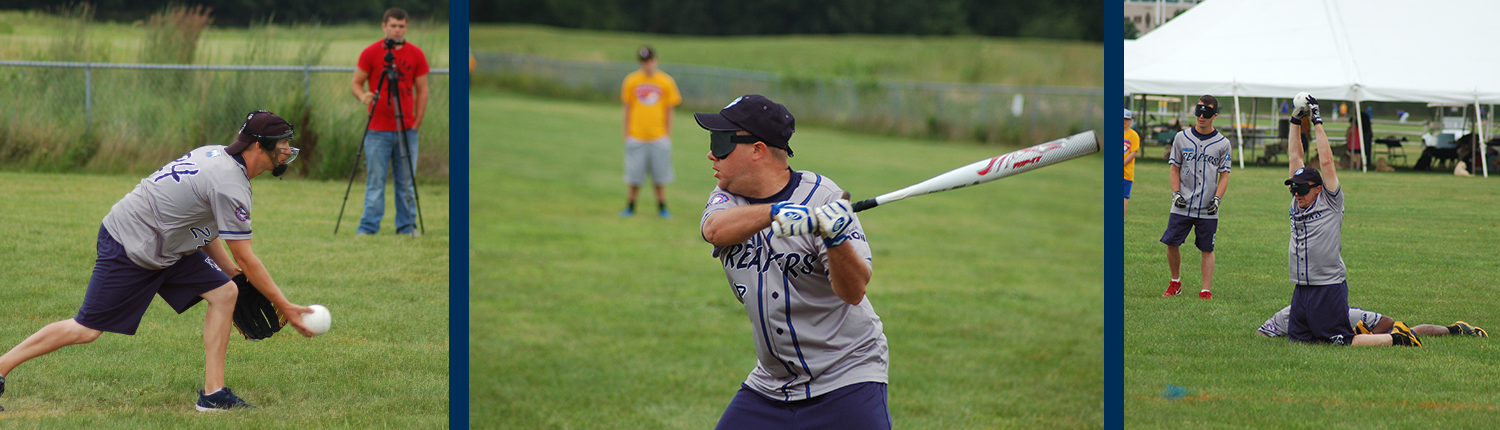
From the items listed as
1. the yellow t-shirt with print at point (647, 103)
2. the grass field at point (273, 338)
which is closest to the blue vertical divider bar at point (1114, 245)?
the grass field at point (273, 338)

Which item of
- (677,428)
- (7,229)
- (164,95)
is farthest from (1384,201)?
(7,229)

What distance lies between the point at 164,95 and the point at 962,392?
206 inches

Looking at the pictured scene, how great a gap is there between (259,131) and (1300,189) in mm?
4208

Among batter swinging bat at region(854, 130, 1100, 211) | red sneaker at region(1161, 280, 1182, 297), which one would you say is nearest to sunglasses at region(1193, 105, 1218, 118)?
red sneaker at region(1161, 280, 1182, 297)

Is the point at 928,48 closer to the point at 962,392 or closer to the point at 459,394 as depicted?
the point at 962,392

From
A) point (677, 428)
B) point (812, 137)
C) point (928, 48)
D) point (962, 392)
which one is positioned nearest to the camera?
→ point (677, 428)

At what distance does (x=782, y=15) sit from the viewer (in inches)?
2099

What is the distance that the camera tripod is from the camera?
518cm

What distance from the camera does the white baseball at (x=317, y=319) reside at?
471cm

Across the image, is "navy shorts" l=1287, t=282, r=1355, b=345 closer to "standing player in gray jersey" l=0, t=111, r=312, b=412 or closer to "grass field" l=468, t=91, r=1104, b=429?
"grass field" l=468, t=91, r=1104, b=429

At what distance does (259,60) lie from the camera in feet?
17.4

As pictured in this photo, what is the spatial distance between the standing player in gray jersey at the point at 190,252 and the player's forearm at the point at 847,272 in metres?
2.41

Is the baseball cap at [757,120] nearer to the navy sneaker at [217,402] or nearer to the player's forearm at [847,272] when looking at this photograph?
the player's forearm at [847,272]

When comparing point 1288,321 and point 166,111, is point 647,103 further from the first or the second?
point 1288,321
